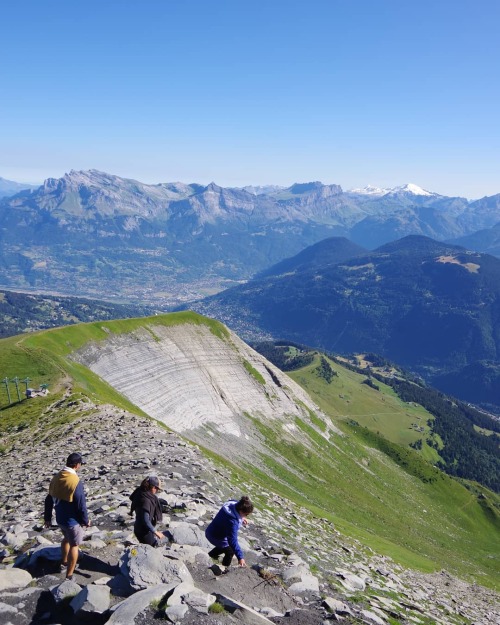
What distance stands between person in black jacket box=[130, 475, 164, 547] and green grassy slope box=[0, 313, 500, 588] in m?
34.6

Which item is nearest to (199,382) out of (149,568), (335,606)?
(335,606)

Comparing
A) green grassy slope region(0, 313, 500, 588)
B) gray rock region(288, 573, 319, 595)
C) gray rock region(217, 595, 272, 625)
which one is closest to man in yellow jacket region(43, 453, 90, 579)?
gray rock region(217, 595, 272, 625)

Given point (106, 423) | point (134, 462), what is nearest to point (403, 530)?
point (106, 423)

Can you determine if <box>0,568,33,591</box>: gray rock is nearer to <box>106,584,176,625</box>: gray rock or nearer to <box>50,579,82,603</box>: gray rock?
<box>50,579,82,603</box>: gray rock

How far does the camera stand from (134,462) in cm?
3369

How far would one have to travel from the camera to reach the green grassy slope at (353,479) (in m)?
68.6

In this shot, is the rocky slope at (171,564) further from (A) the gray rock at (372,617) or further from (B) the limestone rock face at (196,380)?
(B) the limestone rock face at (196,380)

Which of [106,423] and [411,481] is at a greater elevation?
[106,423]

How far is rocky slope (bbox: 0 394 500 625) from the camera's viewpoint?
14.5 meters

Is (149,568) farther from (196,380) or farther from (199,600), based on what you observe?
(196,380)

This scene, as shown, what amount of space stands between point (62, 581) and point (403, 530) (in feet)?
295

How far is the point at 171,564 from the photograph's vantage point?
16.2m

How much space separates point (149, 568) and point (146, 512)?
233 centimetres

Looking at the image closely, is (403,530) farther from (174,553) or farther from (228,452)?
(174,553)
